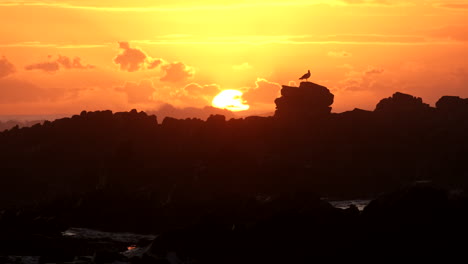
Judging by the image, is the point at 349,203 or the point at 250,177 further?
the point at 250,177

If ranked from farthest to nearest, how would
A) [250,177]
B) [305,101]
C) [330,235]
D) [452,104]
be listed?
1. [452,104]
2. [305,101]
3. [250,177]
4. [330,235]

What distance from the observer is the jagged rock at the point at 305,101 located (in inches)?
6216

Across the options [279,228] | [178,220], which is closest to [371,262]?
[279,228]

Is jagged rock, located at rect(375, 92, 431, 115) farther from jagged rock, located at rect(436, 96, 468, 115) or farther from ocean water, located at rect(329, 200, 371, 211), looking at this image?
ocean water, located at rect(329, 200, 371, 211)

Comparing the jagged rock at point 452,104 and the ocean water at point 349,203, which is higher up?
the jagged rock at point 452,104

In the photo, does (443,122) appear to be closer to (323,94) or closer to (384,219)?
(323,94)

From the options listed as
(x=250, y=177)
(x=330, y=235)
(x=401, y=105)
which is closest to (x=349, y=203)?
(x=250, y=177)

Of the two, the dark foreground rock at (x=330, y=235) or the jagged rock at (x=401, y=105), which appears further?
the jagged rock at (x=401, y=105)

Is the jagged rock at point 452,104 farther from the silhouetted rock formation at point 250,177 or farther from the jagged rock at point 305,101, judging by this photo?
the jagged rock at point 305,101

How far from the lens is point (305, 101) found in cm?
15812

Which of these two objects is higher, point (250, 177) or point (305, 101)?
point (305, 101)

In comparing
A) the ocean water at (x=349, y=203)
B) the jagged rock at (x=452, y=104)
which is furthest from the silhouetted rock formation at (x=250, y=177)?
the ocean water at (x=349, y=203)

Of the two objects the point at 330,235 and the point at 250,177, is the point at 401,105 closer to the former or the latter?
the point at 250,177

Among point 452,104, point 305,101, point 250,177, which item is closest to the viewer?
point 250,177
